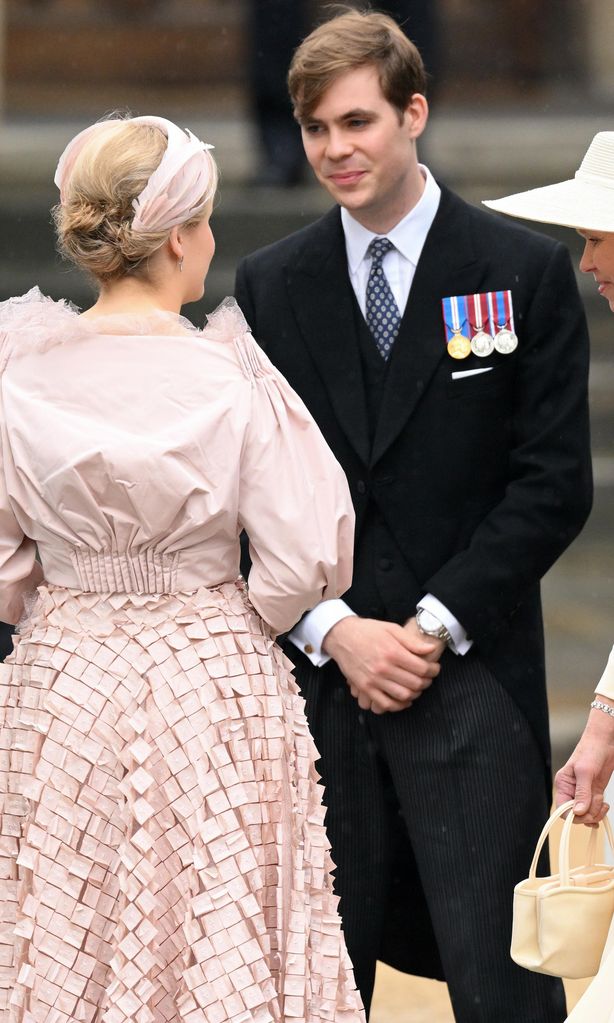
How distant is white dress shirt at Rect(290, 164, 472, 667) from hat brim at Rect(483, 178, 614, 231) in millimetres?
448

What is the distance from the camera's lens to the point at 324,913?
8.83 feet

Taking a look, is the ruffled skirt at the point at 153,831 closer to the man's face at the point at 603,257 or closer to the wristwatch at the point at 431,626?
the wristwatch at the point at 431,626

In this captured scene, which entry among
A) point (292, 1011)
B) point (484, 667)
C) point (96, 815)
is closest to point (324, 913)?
point (292, 1011)

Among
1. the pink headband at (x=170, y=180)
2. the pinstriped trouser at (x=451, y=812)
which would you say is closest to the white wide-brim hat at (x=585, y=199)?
the pink headband at (x=170, y=180)

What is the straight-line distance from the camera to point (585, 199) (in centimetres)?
268

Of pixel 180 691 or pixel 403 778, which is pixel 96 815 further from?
pixel 403 778

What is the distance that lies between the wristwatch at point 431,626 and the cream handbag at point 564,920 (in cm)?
63

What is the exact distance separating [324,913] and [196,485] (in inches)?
25.8

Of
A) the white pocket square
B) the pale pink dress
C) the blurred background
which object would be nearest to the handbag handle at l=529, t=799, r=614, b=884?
the pale pink dress

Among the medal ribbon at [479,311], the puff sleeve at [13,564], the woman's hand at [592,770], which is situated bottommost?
the woman's hand at [592,770]

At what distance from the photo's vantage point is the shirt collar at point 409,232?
3.24m

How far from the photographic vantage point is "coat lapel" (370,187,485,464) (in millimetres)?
3178

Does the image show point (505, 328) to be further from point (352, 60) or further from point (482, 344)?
point (352, 60)

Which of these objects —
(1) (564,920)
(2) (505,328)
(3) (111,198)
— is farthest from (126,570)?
(2) (505,328)
